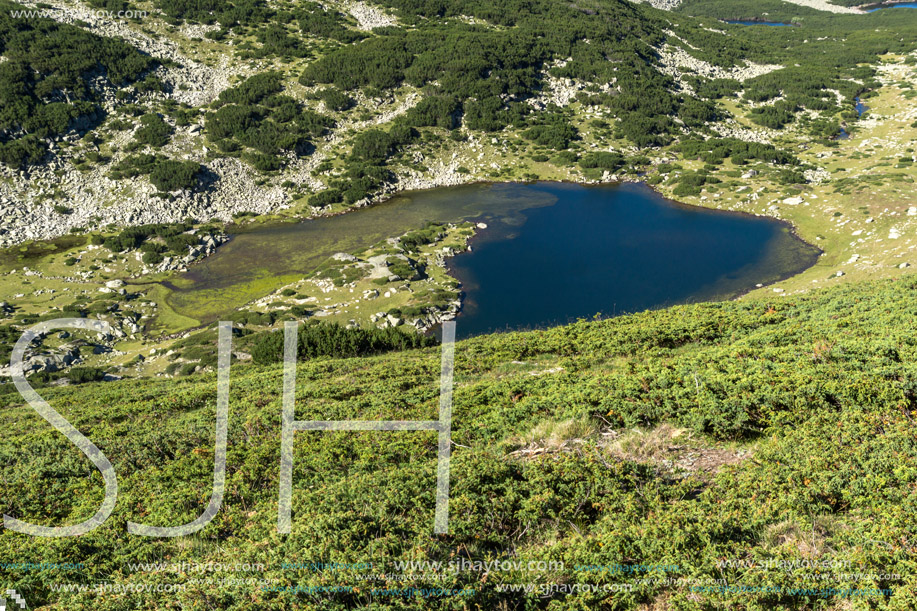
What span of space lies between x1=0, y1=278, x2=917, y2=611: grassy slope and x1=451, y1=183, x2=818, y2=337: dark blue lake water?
2485 centimetres

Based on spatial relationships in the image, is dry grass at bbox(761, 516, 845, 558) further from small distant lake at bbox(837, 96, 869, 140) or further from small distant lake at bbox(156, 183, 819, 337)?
small distant lake at bbox(837, 96, 869, 140)

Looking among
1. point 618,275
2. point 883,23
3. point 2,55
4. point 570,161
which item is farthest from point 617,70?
point 883,23

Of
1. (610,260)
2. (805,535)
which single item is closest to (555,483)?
(805,535)

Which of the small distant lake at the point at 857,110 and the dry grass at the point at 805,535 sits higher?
the small distant lake at the point at 857,110

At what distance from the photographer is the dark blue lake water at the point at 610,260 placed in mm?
44062

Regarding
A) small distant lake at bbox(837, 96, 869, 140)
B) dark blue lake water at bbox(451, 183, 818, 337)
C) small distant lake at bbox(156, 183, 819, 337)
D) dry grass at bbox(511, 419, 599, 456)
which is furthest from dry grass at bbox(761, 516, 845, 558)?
small distant lake at bbox(837, 96, 869, 140)

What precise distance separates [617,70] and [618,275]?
63348 millimetres

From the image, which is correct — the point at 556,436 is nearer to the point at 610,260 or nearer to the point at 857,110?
the point at 610,260

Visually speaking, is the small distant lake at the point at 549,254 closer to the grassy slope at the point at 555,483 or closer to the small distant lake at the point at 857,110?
the grassy slope at the point at 555,483

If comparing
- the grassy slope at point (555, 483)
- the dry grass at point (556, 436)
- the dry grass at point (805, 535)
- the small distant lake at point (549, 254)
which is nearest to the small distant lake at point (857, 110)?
the small distant lake at point (549, 254)

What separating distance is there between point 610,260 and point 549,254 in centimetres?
655

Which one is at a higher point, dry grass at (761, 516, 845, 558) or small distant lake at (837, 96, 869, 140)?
small distant lake at (837, 96, 869, 140)

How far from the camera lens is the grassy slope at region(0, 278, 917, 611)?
765cm

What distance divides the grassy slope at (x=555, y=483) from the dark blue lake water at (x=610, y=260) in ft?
81.5
